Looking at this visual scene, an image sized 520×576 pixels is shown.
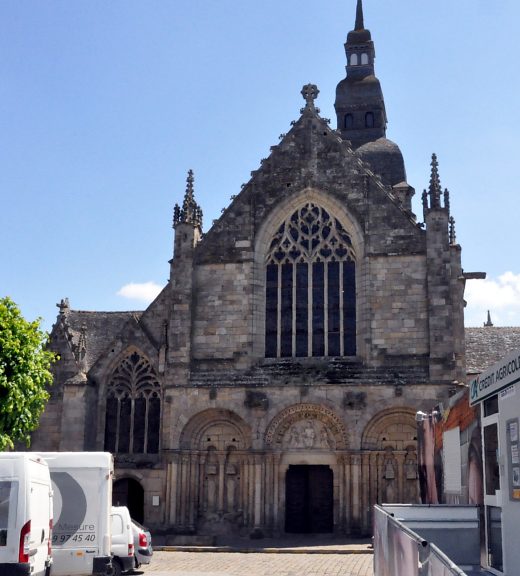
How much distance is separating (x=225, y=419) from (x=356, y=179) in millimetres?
9215

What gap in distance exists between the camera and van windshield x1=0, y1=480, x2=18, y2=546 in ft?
36.8

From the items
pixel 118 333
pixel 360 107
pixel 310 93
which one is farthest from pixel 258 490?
pixel 360 107

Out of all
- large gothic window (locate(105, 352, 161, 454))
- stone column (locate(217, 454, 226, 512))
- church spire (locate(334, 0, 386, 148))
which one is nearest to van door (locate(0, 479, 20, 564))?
stone column (locate(217, 454, 226, 512))

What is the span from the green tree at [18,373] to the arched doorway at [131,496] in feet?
26.0

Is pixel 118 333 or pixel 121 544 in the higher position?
pixel 118 333

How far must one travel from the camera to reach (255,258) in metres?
28.3

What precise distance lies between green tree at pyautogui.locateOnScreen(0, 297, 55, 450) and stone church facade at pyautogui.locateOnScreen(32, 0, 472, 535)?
684cm

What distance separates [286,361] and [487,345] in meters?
9.31

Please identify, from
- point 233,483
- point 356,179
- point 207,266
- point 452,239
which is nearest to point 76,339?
point 207,266

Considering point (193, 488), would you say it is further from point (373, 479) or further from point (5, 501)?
point (5, 501)

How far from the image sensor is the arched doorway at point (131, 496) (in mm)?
28802

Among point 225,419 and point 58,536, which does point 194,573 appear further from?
point 225,419

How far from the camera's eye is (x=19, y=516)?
1126 centimetres

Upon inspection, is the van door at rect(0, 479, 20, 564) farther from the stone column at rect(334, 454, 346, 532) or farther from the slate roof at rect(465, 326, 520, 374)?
the slate roof at rect(465, 326, 520, 374)
